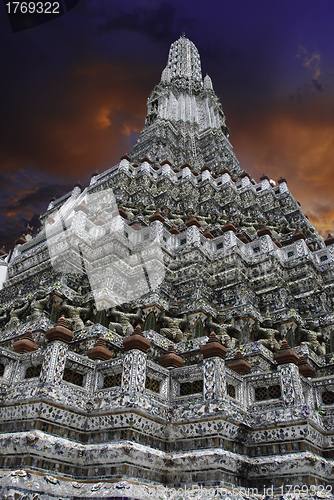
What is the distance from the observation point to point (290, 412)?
846cm

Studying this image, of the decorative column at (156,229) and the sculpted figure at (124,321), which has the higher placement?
the decorative column at (156,229)

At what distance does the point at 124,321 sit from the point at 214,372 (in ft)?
17.7

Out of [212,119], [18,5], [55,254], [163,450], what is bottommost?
[163,450]

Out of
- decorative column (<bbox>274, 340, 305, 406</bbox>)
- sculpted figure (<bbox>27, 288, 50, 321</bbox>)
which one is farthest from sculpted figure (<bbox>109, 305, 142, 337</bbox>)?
decorative column (<bbox>274, 340, 305, 406</bbox>)

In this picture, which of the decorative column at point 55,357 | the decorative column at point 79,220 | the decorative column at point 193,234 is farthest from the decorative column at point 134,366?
the decorative column at point 193,234

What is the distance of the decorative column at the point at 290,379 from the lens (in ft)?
28.1

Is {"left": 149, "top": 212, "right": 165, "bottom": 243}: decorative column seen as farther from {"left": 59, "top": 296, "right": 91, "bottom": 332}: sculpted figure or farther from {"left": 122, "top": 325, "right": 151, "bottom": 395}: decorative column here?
{"left": 122, "top": 325, "right": 151, "bottom": 395}: decorative column

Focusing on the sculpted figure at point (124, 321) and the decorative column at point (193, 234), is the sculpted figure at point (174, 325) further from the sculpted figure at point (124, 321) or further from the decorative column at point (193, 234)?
the decorative column at point (193, 234)

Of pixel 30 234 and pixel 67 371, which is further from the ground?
pixel 30 234

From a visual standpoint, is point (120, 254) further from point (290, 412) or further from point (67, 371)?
point (290, 412)

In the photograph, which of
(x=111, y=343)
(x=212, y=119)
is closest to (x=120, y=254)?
(x=111, y=343)

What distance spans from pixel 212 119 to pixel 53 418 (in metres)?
39.0

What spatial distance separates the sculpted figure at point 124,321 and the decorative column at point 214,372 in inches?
175

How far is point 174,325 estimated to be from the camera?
13859mm
